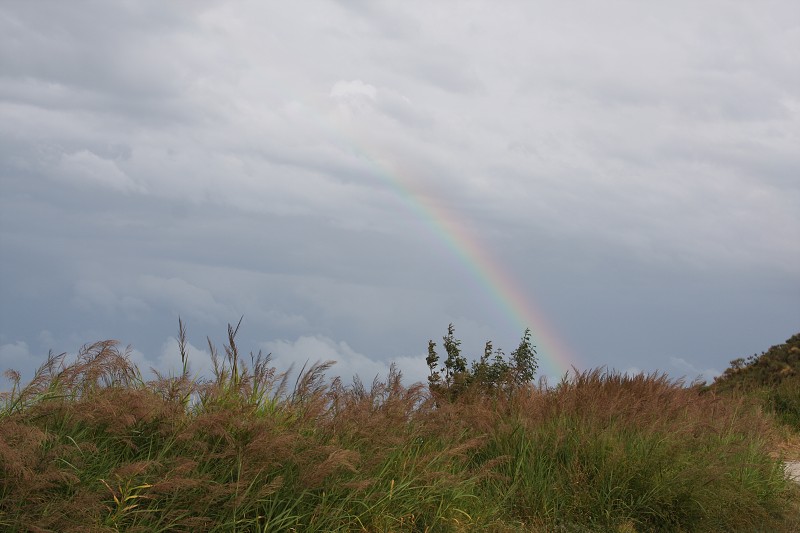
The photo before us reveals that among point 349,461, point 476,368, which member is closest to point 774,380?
point 476,368

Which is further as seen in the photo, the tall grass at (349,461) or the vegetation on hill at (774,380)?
the vegetation on hill at (774,380)

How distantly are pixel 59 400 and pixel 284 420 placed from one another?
67.1 inches

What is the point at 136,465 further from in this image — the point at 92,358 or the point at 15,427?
the point at 92,358

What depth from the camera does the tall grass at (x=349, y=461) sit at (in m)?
4.83

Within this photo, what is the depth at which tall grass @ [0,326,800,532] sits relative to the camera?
4832 millimetres

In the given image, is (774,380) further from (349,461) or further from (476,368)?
(349,461)

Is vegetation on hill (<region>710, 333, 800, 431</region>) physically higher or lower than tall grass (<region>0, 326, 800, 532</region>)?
higher

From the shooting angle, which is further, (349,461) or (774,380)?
(774,380)

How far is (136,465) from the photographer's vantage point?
4566mm

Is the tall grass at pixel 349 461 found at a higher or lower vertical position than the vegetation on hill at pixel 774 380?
lower

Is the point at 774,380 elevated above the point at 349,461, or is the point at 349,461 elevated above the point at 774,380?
the point at 774,380

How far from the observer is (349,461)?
5746 mm

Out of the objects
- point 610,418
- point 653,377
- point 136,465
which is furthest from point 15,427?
point 653,377

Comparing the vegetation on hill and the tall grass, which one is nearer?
the tall grass
